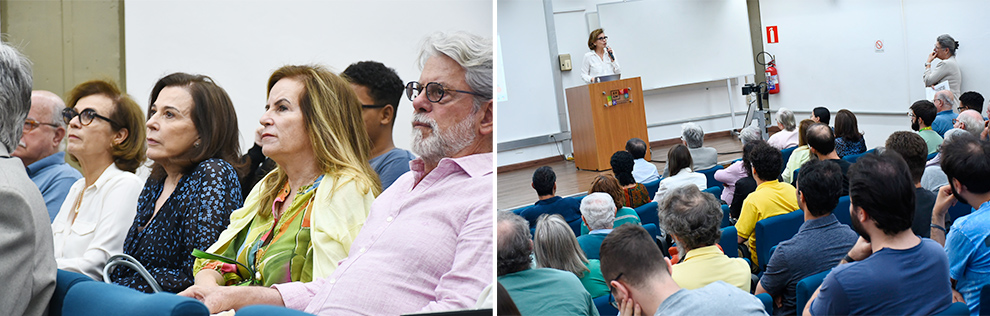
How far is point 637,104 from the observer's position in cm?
610

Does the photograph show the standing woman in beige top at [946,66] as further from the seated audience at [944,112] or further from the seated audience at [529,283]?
the seated audience at [529,283]

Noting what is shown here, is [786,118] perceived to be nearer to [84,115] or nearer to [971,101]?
[971,101]

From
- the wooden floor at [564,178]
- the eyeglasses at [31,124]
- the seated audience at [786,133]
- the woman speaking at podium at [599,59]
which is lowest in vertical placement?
the wooden floor at [564,178]

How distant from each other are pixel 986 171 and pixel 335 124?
6.18ft

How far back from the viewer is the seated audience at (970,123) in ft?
11.5

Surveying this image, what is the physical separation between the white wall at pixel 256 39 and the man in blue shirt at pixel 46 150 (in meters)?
1.53

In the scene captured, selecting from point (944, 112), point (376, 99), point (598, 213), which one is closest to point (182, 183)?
point (376, 99)

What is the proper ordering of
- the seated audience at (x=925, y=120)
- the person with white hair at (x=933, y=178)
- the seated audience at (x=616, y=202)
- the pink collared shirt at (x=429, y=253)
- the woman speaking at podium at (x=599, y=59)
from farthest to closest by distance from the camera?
the woman speaking at podium at (x=599, y=59), the seated audience at (x=925, y=120), the person with white hair at (x=933, y=178), the seated audience at (x=616, y=202), the pink collared shirt at (x=429, y=253)

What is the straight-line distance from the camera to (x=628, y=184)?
3281 mm

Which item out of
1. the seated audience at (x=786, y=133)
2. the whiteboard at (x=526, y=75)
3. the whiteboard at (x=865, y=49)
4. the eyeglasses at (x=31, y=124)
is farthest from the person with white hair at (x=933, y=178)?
the whiteboard at (x=526, y=75)

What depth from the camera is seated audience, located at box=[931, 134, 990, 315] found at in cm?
175

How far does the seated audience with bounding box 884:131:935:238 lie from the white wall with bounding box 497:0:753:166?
16.4 feet

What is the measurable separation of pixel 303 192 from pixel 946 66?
4917mm

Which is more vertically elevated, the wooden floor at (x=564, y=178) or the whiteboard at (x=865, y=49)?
the whiteboard at (x=865, y=49)
